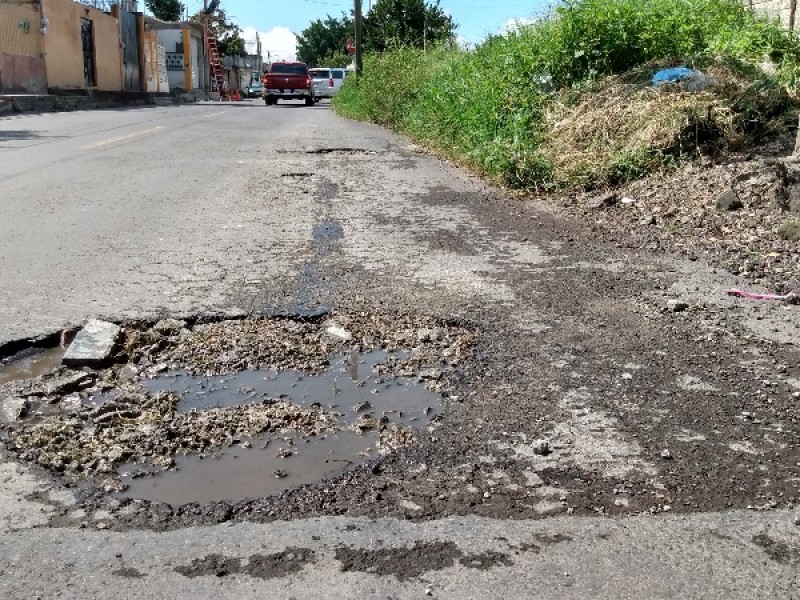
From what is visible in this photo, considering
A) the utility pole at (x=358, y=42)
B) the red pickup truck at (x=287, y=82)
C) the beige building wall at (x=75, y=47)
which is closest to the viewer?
the utility pole at (x=358, y=42)

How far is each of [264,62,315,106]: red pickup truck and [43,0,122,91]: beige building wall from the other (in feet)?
28.7

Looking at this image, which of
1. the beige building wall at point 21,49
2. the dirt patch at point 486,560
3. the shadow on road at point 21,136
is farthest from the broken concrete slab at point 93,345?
the beige building wall at point 21,49

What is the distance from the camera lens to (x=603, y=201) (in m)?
8.06

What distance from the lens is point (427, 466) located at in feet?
9.41

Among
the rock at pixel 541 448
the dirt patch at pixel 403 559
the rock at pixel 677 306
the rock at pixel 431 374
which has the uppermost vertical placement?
the rock at pixel 677 306

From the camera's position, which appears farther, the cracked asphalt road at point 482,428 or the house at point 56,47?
the house at point 56,47

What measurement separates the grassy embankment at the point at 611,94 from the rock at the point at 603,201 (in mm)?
545

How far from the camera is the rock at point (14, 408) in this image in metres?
3.27

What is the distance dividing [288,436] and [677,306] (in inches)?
101

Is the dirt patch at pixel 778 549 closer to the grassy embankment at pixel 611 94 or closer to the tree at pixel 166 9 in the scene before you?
the grassy embankment at pixel 611 94

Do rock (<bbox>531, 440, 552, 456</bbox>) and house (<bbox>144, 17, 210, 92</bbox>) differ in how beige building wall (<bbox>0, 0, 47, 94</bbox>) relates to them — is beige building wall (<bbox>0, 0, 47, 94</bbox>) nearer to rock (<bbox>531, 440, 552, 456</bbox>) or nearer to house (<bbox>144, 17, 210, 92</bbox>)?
house (<bbox>144, 17, 210, 92</bbox>)

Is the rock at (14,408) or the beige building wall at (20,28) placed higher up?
the beige building wall at (20,28)

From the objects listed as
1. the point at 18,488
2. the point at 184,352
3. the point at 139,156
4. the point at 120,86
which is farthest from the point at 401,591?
the point at 120,86

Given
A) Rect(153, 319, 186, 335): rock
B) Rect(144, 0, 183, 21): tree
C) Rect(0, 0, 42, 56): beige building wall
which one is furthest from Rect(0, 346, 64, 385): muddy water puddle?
Rect(144, 0, 183, 21): tree
